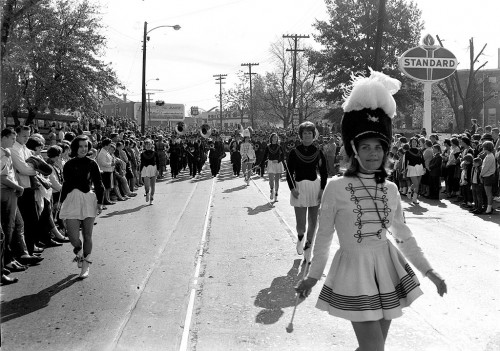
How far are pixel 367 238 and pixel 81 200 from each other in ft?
15.7

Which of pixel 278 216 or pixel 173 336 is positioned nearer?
pixel 173 336

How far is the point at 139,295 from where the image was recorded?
6.30 m

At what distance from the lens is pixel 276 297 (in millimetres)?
6121

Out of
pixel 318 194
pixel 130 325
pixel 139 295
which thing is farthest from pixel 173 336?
pixel 318 194

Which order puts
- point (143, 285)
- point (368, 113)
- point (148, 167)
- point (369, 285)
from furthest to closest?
point (148, 167)
point (143, 285)
point (368, 113)
point (369, 285)

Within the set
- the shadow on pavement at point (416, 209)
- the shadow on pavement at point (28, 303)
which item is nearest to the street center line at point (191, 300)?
the shadow on pavement at point (28, 303)

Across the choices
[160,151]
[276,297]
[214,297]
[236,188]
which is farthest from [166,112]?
[276,297]

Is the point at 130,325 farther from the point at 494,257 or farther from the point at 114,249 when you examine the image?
the point at 494,257

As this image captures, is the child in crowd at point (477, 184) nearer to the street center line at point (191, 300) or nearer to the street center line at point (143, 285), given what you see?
the street center line at point (191, 300)

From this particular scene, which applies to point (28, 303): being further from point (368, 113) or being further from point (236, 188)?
point (236, 188)

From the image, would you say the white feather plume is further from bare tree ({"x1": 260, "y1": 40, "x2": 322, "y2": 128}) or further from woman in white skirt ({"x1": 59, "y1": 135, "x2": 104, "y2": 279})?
bare tree ({"x1": 260, "y1": 40, "x2": 322, "y2": 128})

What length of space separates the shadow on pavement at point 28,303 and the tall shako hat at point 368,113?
394 cm

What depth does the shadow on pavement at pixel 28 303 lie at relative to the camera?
18.8 feet

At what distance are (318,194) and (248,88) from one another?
6521 cm
